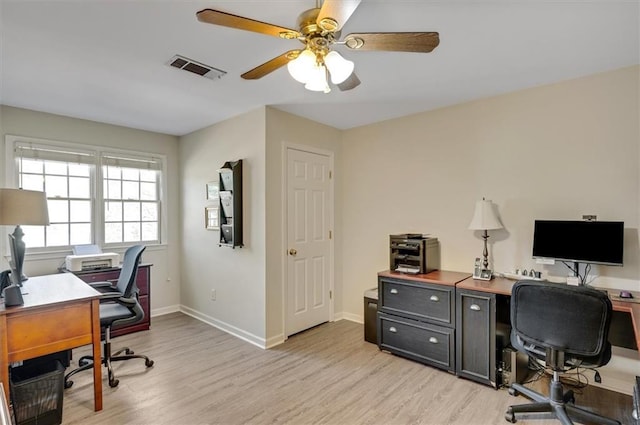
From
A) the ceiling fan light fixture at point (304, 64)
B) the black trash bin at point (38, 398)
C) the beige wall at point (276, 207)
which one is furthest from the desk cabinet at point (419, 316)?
the black trash bin at point (38, 398)

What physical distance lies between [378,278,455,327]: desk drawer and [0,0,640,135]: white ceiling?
71.1 inches

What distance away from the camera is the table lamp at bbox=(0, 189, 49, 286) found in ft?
7.06

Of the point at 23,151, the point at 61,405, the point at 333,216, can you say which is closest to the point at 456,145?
the point at 333,216

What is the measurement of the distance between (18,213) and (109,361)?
139cm

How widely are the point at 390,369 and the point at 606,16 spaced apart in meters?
2.92

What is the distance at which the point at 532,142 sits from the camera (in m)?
2.90

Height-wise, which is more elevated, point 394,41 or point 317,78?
point 394,41

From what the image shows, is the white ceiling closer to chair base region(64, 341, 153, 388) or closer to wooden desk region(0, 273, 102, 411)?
wooden desk region(0, 273, 102, 411)

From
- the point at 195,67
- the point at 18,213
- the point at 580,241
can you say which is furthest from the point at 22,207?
the point at 580,241

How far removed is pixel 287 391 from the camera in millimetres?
2535

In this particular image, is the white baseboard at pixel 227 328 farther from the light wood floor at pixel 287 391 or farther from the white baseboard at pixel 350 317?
the white baseboard at pixel 350 317

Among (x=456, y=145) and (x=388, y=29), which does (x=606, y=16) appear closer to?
(x=388, y=29)

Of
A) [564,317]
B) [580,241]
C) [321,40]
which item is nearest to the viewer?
[321,40]

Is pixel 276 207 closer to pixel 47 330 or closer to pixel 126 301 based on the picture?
pixel 126 301
